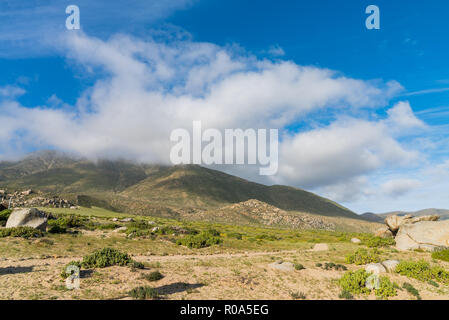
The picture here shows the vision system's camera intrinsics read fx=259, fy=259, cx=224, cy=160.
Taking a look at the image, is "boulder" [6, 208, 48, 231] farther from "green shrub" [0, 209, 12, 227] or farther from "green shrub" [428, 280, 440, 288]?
"green shrub" [428, 280, 440, 288]

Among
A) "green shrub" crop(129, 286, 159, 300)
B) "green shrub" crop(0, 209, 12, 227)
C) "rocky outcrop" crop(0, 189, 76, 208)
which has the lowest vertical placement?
"green shrub" crop(129, 286, 159, 300)

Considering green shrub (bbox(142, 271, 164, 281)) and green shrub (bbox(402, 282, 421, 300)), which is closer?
green shrub (bbox(402, 282, 421, 300))

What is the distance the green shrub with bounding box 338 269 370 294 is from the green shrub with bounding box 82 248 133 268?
14.4 metres

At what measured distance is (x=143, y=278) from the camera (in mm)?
15547

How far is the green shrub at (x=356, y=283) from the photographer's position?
15.4m

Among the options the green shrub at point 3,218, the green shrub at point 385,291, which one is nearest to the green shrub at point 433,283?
the green shrub at point 385,291

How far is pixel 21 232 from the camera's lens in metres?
28.0

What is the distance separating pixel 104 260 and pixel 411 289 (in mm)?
19571

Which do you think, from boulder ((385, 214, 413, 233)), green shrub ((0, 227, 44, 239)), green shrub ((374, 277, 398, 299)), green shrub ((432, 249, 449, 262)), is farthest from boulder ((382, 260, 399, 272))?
green shrub ((0, 227, 44, 239))

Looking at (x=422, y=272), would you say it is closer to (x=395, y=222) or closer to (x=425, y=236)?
(x=425, y=236)

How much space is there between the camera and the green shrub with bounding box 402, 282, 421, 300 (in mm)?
15320
